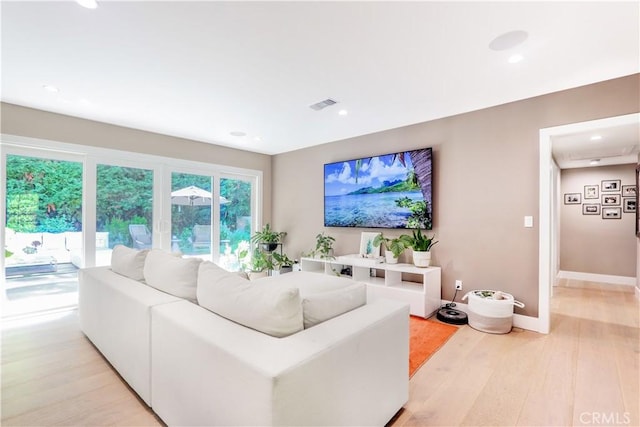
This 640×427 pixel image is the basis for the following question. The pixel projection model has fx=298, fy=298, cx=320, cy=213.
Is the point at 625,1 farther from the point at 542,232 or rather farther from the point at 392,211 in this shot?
the point at 392,211

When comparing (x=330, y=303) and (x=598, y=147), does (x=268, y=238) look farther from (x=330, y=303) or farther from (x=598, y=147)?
(x=598, y=147)

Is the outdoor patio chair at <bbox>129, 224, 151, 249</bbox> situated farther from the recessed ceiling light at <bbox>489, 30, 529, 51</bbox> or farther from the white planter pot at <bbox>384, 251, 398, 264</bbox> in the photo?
the recessed ceiling light at <bbox>489, 30, 529, 51</bbox>

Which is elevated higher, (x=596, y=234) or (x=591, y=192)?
(x=591, y=192)

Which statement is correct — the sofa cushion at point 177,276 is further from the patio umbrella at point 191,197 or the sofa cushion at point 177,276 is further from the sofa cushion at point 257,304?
the patio umbrella at point 191,197

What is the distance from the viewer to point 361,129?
4.22 meters

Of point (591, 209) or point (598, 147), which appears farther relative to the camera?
point (591, 209)

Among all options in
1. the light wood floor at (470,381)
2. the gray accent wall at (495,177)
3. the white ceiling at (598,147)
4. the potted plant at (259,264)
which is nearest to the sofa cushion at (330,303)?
the light wood floor at (470,381)

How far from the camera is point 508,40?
81.0 inches

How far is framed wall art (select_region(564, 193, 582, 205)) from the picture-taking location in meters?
5.42

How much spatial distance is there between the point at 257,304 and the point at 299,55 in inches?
73.6

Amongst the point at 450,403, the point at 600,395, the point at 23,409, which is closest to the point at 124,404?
the point at 23,409

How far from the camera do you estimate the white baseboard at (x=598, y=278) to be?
4910 mm

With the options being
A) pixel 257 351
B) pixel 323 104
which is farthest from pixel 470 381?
pixel 323 104

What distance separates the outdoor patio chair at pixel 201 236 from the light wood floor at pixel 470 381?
203 cm
